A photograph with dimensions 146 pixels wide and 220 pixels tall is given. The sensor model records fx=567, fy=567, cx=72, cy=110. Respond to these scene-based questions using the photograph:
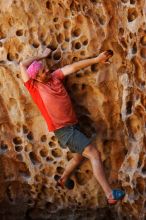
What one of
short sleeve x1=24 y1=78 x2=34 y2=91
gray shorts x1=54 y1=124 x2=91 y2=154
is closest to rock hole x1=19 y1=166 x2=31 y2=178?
gray shorts x1=54 y1=124 x2=91 y2=154

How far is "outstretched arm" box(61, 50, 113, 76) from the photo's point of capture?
363cm

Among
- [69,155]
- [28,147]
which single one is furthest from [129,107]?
[28,147]

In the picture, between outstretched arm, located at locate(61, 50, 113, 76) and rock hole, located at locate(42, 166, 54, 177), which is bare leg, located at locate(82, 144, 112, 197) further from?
outstretched arm, located at locate(61, 50, 113, 76)

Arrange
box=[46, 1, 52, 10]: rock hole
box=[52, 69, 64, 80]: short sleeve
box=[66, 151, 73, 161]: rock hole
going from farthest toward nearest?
box=[66, 151, 73, 161]: rock hole
box=[46, 1, 52, 10]: rock hole
box=[52, 69, 64, 80]: short sleeve

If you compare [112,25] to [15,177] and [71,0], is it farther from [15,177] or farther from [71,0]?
[15,177]

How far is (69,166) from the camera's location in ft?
13.0

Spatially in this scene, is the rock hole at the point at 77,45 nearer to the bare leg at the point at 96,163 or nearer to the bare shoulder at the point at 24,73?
the bare shoulder at the point at 24,73

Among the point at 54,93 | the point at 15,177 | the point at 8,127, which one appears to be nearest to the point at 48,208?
the point at 15,177

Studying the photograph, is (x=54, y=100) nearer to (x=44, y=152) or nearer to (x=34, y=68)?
(x=34, y=68)

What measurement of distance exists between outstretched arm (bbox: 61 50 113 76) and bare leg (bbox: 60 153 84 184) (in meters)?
0.60

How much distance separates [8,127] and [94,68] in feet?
2.56

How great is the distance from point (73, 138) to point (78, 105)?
0.98ft

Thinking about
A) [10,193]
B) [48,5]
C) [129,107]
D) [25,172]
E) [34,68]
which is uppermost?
[48,5]

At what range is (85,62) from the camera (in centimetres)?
368
